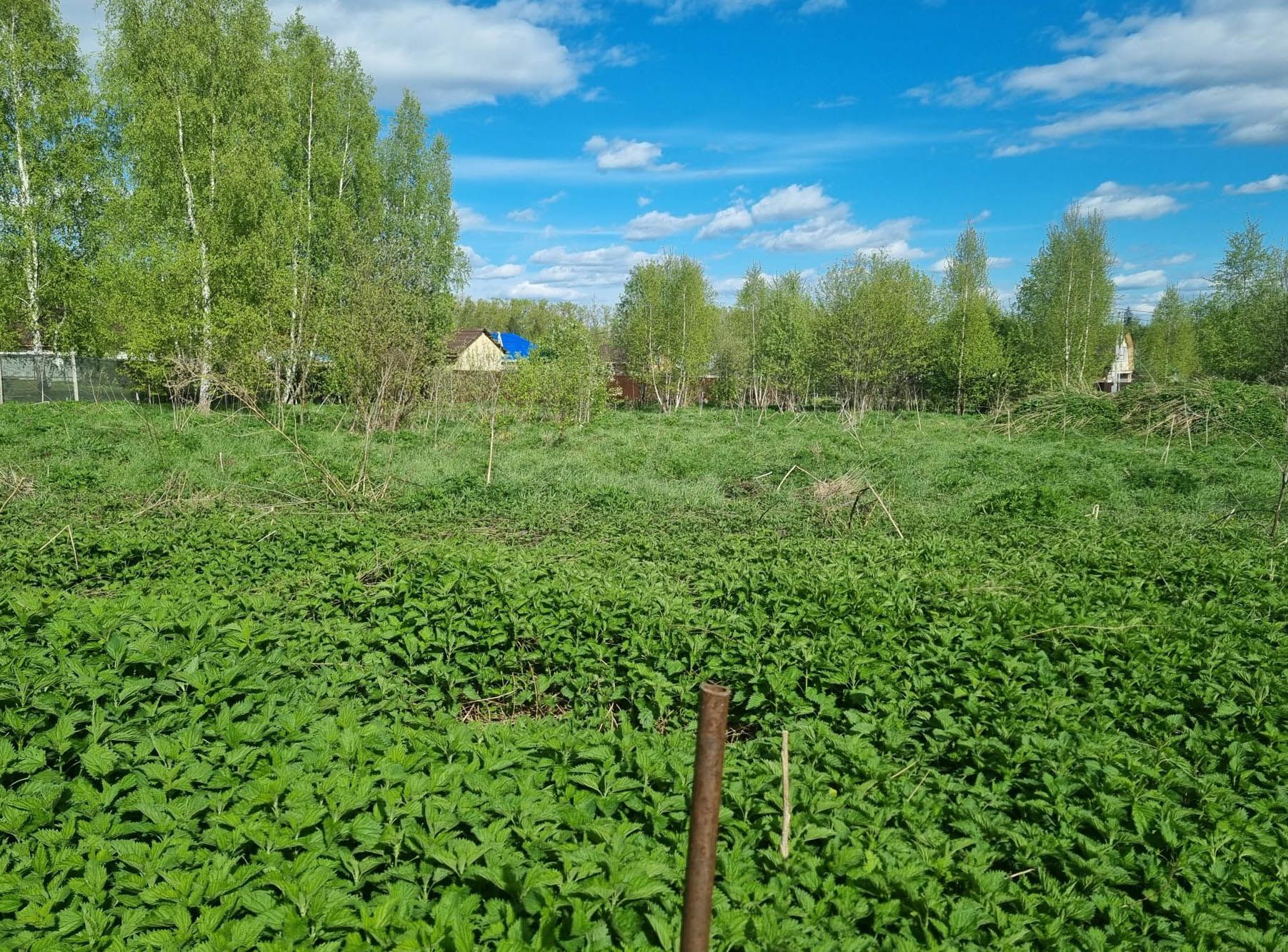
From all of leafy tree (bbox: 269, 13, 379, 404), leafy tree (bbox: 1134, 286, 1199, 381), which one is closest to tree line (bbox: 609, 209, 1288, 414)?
leafy tree (bbox: 1134, 286, 1199, 381)

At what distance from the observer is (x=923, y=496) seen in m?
11.5

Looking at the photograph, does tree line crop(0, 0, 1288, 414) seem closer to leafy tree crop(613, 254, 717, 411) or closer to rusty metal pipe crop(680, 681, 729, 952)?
leafy tree crop(613, 254, 717, 411)

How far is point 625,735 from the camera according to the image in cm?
351

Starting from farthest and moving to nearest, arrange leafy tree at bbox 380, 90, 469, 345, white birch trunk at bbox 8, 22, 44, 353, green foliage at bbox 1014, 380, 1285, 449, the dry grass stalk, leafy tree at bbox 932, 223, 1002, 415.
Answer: leafy tree at bbox 932, 223, 1002, 415, leafy tree at bbox 380, 90, 469, 345, white birch trunk at bbox 8, 22, 44, 353, green foliage at bbox 1014, 380, 1285, 449, the dry grass stalk

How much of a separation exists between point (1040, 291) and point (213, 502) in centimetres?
3698

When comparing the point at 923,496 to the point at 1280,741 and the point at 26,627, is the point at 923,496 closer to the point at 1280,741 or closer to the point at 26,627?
the point at 1280,741

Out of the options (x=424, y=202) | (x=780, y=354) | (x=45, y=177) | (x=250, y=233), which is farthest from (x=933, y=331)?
(x=45, y=177)

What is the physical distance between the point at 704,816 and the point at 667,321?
3729 cm

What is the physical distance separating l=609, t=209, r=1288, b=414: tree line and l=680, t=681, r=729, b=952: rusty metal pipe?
3118cm

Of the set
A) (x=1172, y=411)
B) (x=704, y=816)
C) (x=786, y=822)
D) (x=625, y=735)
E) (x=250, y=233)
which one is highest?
(x=250, y=233)

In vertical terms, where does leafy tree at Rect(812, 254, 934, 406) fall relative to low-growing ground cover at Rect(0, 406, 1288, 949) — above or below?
above

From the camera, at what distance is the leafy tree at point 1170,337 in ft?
160

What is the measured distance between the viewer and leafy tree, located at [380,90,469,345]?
3016 centimetres

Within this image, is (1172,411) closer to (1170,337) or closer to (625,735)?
(625,735)
